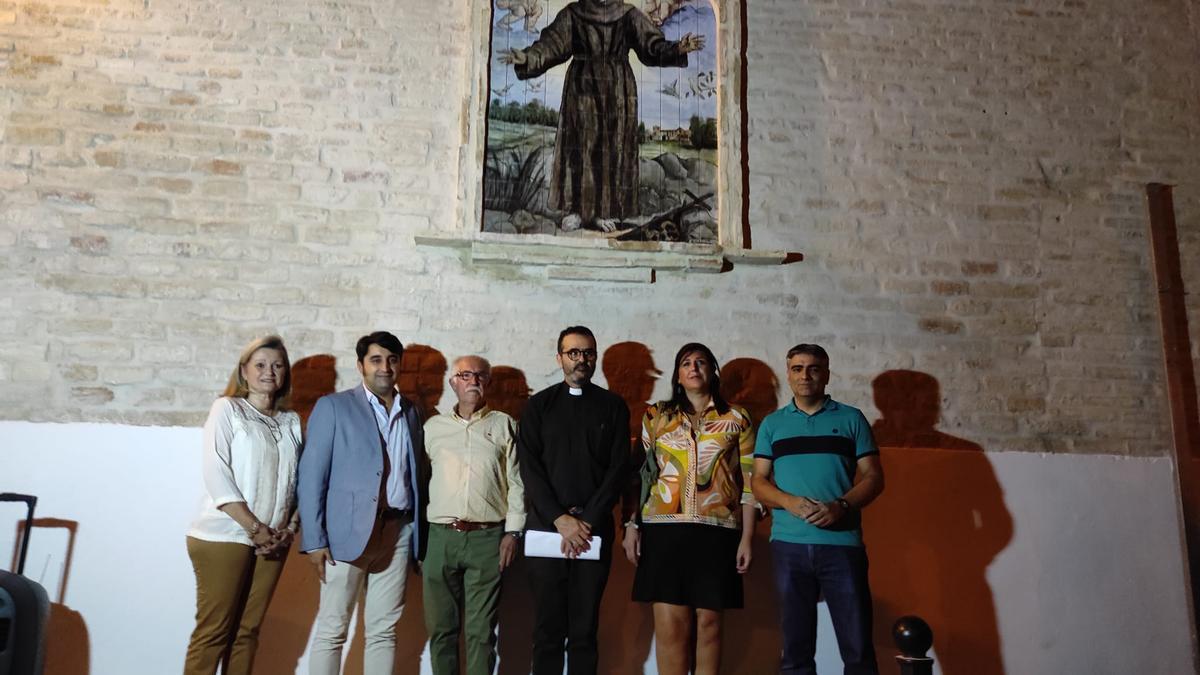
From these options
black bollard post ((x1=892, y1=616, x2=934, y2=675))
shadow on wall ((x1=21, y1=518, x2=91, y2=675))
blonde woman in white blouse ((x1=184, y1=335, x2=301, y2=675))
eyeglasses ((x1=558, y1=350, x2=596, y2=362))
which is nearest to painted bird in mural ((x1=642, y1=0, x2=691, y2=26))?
eyeglasses ((x1=558, y1=350, x2=596, y2=362))

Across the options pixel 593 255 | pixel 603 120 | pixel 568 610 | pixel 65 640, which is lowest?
pixel 65 640

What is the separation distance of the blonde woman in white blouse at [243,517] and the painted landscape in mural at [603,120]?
1654mm

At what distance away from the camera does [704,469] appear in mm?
3846

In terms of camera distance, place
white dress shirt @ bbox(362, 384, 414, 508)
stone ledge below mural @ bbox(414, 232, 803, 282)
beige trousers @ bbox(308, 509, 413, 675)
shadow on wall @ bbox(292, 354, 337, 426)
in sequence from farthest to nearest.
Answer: stone ledge below mural @ bbox(414, 232, 803, 282) < shadow on wall @ bbox(292, 354, 337, 426) < white dress shirt @ bbox(362, 384, 414, 508) < beige trousers @ bbox(308, 509, 413, 675)

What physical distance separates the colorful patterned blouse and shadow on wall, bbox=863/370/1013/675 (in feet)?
4.04

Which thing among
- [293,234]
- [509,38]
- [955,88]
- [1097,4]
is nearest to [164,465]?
[293,234]

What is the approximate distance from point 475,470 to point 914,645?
1.92m

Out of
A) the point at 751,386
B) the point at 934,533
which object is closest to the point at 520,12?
the point at 751,386

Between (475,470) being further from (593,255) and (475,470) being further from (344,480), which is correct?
(593,255)

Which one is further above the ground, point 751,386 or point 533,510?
point 751,386

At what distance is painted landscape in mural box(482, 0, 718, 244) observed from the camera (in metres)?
5.09

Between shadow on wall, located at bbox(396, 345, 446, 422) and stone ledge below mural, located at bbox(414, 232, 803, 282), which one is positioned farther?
stone ledge below mural, located at bbox(414, 232, 803, 282)

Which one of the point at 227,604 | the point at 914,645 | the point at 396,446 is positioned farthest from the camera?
the point at 396,446

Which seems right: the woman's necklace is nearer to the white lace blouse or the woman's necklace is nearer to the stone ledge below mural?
the white lace blouse
